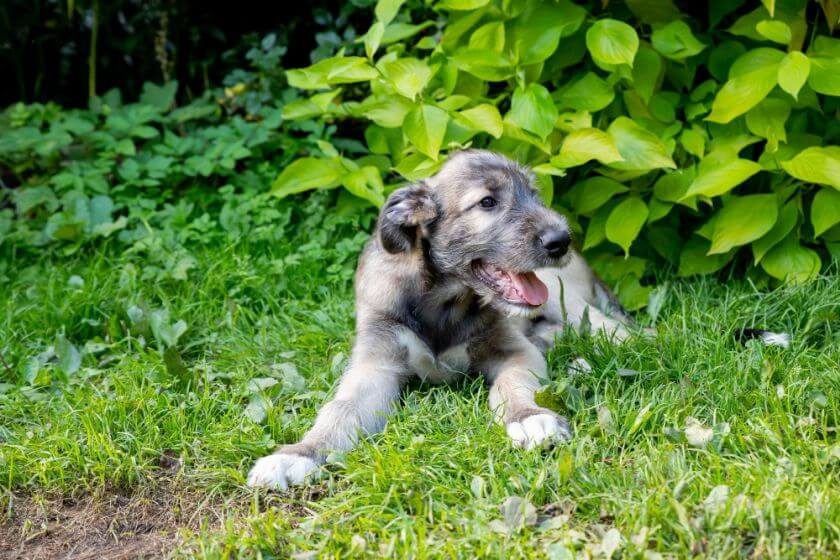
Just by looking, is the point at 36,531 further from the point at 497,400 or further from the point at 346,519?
the point at 497,400

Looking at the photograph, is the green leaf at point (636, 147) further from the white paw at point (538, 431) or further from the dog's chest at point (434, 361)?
the white paw at point (538, 431)

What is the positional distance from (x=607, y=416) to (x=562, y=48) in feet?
6.92

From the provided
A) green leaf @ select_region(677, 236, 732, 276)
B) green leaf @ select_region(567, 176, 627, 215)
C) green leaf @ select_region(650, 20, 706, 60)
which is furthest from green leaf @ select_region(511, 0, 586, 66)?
green leaf @ select_region(677, 236, 732, 276)

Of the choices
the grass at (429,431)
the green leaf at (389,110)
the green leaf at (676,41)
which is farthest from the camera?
the green leaf at (389,110)

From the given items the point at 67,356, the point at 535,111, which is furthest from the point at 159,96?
the point at 535,111

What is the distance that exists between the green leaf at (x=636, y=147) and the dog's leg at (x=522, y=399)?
102 centimetres

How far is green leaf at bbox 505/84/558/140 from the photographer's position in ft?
14.2

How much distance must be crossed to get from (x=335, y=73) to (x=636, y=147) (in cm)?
144

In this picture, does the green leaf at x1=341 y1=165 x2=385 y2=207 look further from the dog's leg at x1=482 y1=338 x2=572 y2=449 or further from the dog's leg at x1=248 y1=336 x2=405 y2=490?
the dog's leg at x1=482 y1=338 x2=572 y2=449

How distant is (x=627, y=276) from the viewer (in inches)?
197

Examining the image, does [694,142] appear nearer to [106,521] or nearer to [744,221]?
[744,221]

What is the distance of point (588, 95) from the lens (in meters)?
4.61

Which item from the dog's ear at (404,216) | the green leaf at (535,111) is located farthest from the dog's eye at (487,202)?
the green leaf at (535,111)

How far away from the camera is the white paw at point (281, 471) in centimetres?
322
